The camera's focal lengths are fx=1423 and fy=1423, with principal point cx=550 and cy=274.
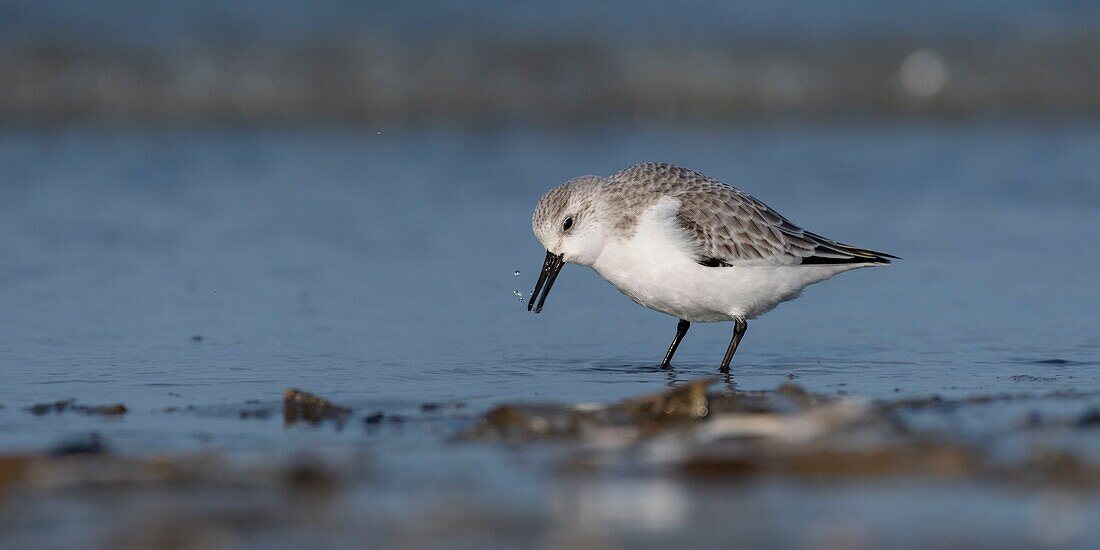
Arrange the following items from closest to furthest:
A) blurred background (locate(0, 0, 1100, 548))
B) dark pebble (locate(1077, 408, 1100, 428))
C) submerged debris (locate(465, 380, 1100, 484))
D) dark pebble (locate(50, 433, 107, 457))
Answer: blurred background (locate(0, 0, 1100, 548)) → submerged debris (locate(465, 380, 1100, 484)) → dark pebble (locate(50, 433, 107, 457)) → dark pebble (locate(1077, 408, 1100, 428))

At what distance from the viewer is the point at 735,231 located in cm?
679

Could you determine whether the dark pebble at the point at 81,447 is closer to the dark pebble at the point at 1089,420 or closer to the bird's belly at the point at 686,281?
the bird's belly at the point at 686,281

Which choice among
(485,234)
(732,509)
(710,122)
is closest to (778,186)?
(485,234)

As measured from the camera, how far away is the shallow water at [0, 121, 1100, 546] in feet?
17.1

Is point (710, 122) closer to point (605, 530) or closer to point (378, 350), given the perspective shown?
point (378, 350)

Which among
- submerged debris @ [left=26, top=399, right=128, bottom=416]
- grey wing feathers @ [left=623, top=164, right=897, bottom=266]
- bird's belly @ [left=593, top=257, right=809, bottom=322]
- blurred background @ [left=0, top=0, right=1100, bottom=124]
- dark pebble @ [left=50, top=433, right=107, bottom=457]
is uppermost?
blurred background @ [left=0, top=0, right=1100, bottom=124]

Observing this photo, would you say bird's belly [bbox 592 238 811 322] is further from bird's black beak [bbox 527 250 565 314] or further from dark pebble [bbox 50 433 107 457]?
dark pebble [bbox 50 433 107 457]

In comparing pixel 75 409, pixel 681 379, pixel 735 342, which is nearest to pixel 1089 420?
pixel 681 379

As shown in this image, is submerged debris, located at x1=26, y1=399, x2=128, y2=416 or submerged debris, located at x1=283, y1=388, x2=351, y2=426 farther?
submerged debris, located at x1=26, y1=399, x2=128, y2=416

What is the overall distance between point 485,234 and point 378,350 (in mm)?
3037

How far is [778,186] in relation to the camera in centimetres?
1137

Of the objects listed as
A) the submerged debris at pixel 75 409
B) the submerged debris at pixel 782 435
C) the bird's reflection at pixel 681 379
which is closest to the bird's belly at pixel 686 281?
the bird's reflection at pixel 681 379

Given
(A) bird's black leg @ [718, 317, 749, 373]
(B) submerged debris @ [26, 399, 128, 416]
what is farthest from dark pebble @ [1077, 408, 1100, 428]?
(B) submerged debris @ [26, 399, 128, 416]

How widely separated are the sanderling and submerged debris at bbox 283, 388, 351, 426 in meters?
1.76
